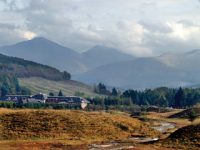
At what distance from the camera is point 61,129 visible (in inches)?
4082

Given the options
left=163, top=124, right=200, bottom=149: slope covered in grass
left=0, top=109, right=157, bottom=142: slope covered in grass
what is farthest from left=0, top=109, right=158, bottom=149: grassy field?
left=163, top=124, right=200, bottom=149: slope covered in grass

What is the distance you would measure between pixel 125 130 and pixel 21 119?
85.2 feet

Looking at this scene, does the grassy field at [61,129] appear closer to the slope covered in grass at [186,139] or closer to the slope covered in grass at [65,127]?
the slope covered in grass at [65,127]

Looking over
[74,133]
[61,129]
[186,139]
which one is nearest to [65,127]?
[61,129]

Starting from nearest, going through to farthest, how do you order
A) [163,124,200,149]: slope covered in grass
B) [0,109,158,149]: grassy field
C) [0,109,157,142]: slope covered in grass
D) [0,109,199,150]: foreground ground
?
[0,109,199,150]: foreground ground
[163,124,200,149]: slope covered in grass
[0,109,158,149]: grassy field
[0,109,157,142]: slope covered in grass

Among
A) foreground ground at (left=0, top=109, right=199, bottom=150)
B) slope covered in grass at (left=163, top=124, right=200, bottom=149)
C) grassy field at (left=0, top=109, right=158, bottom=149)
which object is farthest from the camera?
grassy field at (left=0, top=109, right=158, bottom=149)

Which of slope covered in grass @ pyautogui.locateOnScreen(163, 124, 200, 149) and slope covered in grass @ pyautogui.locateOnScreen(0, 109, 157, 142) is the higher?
slope covered in grass @ pyautogui.locateOnScreen(0, 109, 157, 142)

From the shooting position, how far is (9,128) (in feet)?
338

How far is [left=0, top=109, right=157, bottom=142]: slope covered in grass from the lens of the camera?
9906 cm

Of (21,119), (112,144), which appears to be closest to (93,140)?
(112,144)

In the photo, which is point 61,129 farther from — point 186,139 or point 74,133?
point 186,139

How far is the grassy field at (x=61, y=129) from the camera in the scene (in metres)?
94.3

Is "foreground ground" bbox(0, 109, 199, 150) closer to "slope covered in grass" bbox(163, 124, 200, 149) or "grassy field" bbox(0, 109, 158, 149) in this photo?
"grassy field" bbox(0, 109, 158, 149)

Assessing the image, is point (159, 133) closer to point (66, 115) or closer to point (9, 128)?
point (66, 115)
